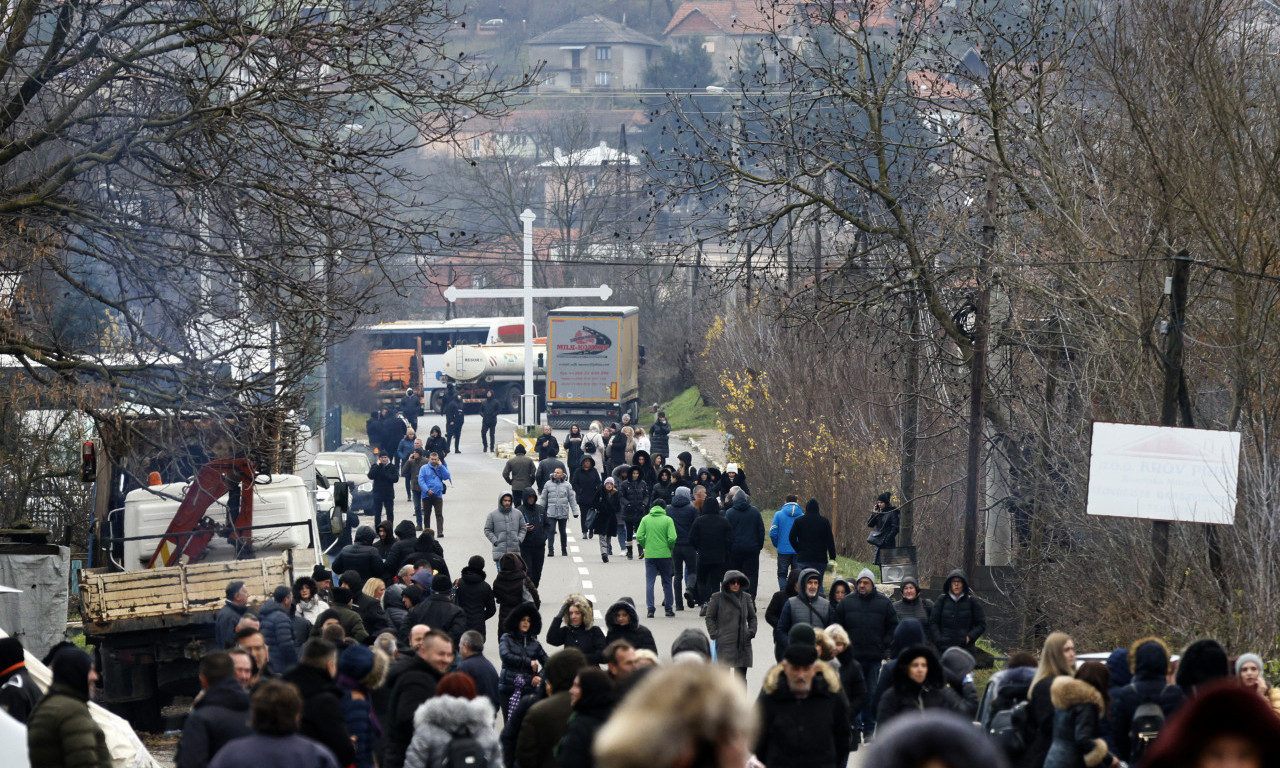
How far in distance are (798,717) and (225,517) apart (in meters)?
10.1

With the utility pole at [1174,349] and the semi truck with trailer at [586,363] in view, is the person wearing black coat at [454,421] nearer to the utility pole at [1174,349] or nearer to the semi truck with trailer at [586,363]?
the semi truck with trailer at [586,363]

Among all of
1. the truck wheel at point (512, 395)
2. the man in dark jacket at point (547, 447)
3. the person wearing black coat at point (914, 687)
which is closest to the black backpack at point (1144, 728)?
the person wearing black coat at point (914, 687)

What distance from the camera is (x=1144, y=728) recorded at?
27.7 ft

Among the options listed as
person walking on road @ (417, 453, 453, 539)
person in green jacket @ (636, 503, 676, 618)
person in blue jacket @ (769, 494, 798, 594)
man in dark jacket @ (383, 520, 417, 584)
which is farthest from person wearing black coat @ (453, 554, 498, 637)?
person walking on road @ (417, 453, 453, 539)

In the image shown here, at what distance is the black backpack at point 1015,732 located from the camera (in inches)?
346

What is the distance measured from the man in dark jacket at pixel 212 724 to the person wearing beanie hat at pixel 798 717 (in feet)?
8.69

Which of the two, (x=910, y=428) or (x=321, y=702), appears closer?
(x=321, y=702)

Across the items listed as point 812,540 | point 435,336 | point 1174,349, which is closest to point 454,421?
point 435,336

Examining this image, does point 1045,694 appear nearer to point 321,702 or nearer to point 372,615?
point 321,702

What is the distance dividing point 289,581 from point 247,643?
5379 millimetres

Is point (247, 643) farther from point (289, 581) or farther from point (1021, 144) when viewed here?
point (1021, 144)

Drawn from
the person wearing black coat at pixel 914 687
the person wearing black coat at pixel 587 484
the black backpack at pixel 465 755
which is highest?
the person wearing black coat at pixel 587 484

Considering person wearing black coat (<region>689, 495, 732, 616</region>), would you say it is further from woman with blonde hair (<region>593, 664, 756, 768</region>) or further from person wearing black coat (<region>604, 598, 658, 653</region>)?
woman with blonde hair (<region>593, 664, 756, 768</region>)

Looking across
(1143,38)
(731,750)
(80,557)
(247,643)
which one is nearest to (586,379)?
(80,557)
